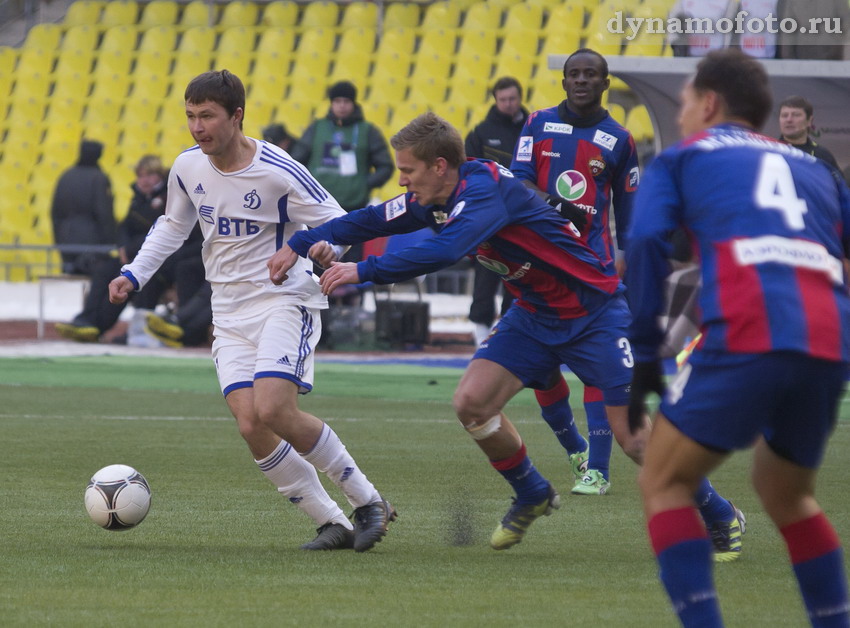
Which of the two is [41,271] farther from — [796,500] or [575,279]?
[796,500]

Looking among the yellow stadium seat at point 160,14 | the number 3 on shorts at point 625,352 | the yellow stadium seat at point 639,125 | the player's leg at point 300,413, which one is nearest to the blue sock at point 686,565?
the player's leg at point 300,413

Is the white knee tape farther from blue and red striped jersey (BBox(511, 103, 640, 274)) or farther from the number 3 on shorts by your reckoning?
blue and red striped jersey (BBox(511, 103, 640, 274))

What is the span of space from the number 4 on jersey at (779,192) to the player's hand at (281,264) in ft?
7.82

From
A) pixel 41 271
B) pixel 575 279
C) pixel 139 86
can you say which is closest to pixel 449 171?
pixel 575 279

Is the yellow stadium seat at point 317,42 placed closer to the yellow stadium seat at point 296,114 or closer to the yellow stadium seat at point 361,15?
the yellow stadium seat at point 361,15

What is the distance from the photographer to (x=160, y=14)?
914 inches

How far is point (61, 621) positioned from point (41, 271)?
16950 mm

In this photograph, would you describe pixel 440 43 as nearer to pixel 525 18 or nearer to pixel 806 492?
pixel 525 18

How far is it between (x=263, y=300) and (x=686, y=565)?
2.77 m

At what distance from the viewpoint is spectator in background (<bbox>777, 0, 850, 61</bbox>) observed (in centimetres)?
1308

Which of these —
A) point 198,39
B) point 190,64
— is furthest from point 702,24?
point 198,39

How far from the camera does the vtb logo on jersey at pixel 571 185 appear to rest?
772cm

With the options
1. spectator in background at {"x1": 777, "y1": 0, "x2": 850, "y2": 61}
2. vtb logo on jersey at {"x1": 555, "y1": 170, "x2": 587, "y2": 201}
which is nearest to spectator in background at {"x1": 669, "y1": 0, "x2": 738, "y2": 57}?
spectator in background at {"x1": 777, "y1": 0, "x2": 850, "y2": 61}

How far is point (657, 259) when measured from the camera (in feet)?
11.9
